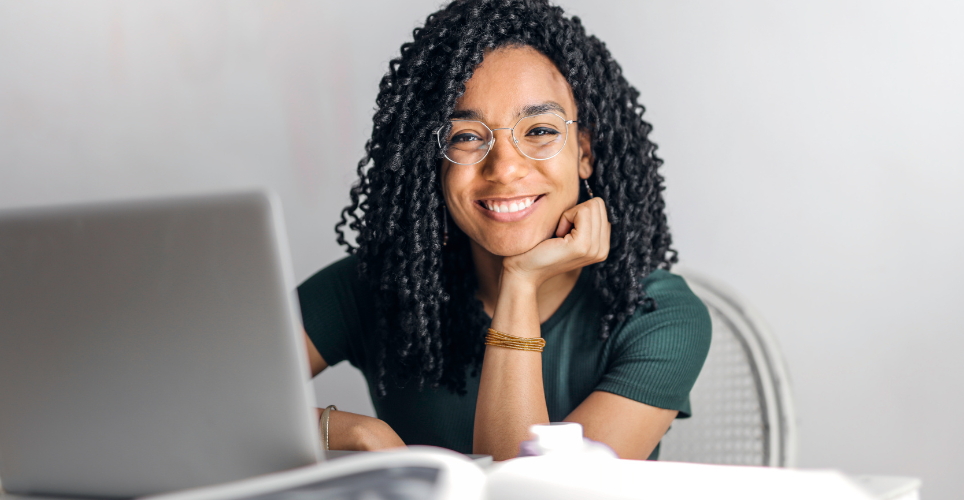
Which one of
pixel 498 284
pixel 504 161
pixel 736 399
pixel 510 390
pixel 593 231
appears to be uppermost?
pixel 504 161

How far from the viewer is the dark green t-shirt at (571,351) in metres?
1.21

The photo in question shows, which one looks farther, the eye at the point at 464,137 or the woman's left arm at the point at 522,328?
Answer: the eye at the point at 464,137

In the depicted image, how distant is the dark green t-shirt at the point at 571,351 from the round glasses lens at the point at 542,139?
11.1 inches

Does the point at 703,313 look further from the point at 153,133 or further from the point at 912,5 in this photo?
the point at 153,133

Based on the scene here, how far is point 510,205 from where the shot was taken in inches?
50.5

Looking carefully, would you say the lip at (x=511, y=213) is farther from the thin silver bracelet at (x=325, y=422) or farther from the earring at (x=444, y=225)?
the thin silver bracelet at (x=325, y=422)

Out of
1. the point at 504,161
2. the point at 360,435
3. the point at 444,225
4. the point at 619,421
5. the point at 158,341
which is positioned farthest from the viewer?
the point at 444,225

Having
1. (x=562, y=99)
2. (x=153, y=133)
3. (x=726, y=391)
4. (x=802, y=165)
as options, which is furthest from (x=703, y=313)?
(x=153, y=133)

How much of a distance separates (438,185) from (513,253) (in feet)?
0.64

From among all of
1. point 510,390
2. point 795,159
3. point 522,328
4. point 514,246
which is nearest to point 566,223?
point 514,246

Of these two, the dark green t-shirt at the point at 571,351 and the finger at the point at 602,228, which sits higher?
the finger at the point at 602,228

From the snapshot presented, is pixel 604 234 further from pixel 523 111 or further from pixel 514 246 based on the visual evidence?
pixel 523 111

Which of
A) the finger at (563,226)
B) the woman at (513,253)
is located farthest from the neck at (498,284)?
the finger at (563,226)

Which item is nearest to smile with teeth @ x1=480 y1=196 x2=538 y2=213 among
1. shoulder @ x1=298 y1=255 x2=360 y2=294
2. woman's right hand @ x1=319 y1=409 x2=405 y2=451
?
shoulder @ x1=298 y1=255 x2=360 y2=294
